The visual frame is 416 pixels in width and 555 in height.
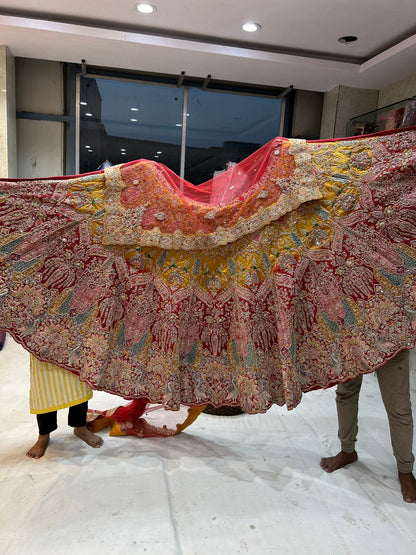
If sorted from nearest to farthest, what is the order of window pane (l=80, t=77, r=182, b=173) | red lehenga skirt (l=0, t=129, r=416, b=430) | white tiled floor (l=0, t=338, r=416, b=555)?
1. white tiled floor (l=0, t=338, r=416, b=555)
2. red lehenga skirt (l=0, t=129, r=416, b=430)
3. window pane (l=80, t=77, r=182, b=173)

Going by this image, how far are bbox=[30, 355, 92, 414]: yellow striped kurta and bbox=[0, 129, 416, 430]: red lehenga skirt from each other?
0.13 meters

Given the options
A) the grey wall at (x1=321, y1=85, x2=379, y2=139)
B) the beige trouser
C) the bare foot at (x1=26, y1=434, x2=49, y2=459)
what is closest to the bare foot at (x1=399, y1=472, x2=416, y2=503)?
the beige trouser

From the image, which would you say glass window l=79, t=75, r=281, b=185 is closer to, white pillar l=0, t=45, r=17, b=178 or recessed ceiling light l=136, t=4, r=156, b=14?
white pillar l=0, t=45, r=17, b=178

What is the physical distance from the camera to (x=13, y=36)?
11.6 ft

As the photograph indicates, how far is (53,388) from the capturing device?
6.05ft

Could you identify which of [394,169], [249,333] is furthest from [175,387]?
[394,169]

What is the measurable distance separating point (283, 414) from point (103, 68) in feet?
12.9

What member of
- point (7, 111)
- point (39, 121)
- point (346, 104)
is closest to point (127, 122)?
point (39, 121)

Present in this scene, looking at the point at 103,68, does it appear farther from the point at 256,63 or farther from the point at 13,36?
the point at 256,63

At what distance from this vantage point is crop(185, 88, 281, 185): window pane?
4.69 m

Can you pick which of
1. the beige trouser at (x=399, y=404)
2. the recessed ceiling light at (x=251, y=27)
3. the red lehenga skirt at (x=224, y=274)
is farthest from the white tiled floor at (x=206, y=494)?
the recessed ceiling light at (x=251, y=27)

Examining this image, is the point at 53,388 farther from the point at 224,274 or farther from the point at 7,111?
the point at 7,111

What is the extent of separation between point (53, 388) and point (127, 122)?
143 inches

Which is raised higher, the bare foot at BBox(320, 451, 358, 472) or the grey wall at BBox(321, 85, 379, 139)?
the grey wall at BBox(321, 85, 379, 139)
